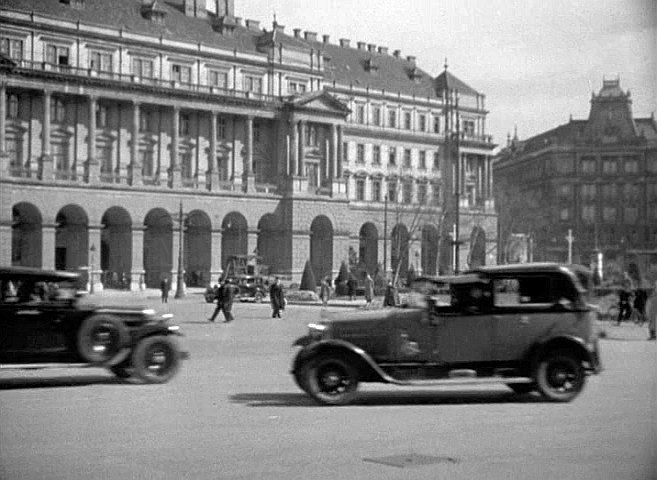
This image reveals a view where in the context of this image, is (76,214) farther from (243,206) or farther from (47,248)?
(243,206)

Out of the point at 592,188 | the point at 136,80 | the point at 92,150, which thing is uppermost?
the point at 136,80

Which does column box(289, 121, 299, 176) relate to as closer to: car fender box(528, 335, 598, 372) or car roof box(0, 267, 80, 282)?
car roof box(0, 267, 80, 282)

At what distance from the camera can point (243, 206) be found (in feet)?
22.5

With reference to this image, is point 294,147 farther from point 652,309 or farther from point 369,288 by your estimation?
point 652,309

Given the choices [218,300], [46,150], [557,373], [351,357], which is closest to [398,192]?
[351,357]

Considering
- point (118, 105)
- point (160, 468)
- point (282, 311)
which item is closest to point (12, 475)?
point (160, 468)

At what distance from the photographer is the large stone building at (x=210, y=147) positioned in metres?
5.29

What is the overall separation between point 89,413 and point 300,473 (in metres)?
1.38

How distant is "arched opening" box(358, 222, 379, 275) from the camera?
682cm

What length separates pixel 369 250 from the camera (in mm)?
6957

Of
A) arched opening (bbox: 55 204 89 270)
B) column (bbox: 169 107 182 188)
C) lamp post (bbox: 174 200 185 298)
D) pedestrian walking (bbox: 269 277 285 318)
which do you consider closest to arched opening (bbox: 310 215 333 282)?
pedestrian walking (bbox: 269 277 285 318)

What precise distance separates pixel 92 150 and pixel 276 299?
2393 millimetres

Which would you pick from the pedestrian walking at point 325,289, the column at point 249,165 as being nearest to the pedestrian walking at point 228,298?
the pedestrian walking at point 325,289

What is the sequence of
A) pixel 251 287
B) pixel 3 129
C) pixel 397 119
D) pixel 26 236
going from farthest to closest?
pixel 251 287 → pixel 397 119 → pixel 26 236 → pixel 3 129
